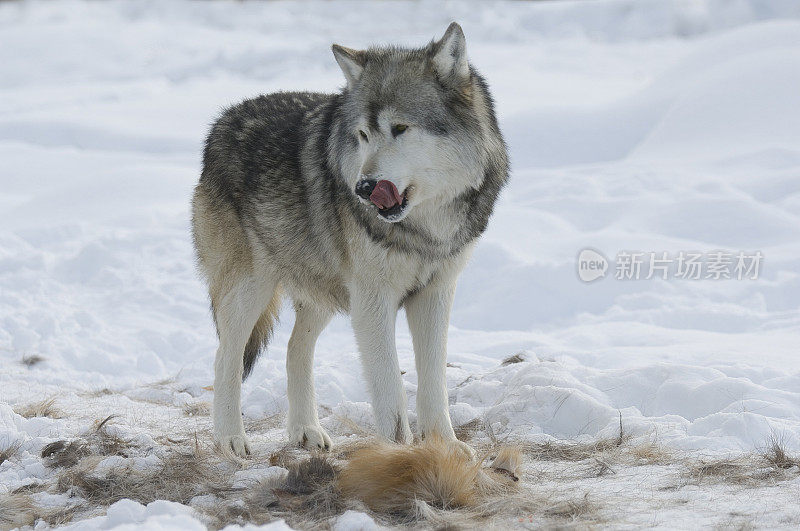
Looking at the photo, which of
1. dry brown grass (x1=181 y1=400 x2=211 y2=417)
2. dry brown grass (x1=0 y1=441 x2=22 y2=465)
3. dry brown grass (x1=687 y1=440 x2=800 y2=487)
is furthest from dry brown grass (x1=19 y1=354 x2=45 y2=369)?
dry brown grass (x1=687 y1=440 x2=800 y2=487)

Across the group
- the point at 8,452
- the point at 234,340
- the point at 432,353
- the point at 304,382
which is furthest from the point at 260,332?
the point at 8,452

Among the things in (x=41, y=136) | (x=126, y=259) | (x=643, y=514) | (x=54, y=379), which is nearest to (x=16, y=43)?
(x=41, y=136)

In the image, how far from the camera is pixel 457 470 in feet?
11.9

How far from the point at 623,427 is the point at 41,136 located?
14.4m

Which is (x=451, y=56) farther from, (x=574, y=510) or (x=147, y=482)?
(x=147, y=482)

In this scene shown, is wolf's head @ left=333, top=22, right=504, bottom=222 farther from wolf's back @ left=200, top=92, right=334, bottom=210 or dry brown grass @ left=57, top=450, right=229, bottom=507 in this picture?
dry brown grass @ left=57, top=450, right=229, bottom=507

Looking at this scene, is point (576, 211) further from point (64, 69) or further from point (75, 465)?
point (64, 69)

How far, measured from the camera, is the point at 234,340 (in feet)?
17.0

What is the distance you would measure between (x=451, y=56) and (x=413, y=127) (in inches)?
16.3

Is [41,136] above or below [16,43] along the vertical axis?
below

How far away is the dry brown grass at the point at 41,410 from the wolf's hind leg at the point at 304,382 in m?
1.40

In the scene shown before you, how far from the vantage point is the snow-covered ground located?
509cm

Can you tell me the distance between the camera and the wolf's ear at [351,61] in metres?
4.38

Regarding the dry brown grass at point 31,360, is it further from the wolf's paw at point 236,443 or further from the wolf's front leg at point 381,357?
the wolf's front leg at point 381,357
